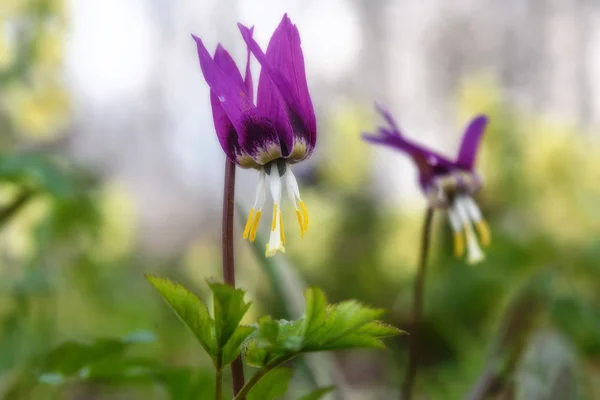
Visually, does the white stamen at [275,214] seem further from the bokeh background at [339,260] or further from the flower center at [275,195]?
the bokeh background at [339,260]

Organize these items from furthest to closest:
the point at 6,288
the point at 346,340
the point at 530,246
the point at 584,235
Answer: the point at 584,235 → the point at 530,246 → the point at 6,288 → the point at 346,340

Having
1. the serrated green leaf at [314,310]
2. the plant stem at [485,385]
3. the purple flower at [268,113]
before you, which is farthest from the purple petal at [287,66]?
the plant stem at [485,385]

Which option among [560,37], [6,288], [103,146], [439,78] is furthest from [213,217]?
[6,288]

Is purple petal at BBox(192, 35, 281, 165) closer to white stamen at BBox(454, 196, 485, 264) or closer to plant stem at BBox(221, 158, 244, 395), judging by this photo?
plant stem at BBox(221, 158, 244, 395)

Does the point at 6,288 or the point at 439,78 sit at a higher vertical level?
the point at 439,78

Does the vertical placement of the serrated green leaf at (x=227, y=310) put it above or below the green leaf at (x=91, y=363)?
above

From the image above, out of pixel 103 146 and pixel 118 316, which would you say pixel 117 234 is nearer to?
pixel 118 316
